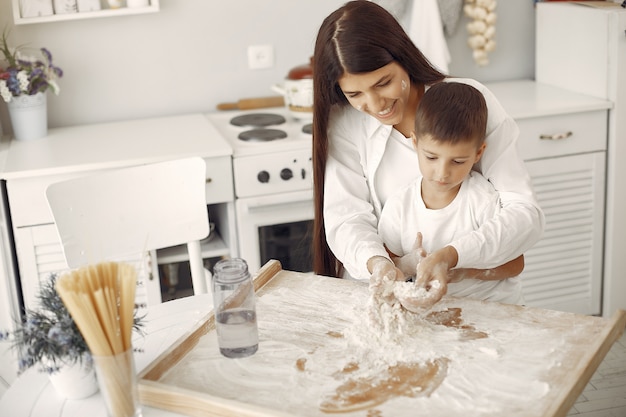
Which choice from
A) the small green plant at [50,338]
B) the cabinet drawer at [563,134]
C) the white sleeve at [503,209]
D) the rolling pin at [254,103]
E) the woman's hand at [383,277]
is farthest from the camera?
the rolling pin at [254,103]

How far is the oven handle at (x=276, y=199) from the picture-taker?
8.55 ft

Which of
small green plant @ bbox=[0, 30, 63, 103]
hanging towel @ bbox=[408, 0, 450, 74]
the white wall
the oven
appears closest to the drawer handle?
hanging towel @ bbox=[408, 0, 450, 74]

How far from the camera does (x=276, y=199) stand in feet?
8.61

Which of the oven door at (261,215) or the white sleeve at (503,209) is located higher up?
the white sleeve at (503,209)

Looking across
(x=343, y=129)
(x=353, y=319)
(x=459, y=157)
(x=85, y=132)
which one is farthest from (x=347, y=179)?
(x=85, y=132)

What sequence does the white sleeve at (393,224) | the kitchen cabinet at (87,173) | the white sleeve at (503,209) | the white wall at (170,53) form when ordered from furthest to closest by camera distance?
the white wall at (170,53) < the kitchen cabinet at (87,173) < the white sleeve at (393,224) < the white sleeve at (503,209)

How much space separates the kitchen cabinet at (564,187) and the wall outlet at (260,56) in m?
0.88

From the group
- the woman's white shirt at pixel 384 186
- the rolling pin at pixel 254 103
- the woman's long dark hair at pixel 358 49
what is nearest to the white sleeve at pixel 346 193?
the woman's white shirt at pixel 384 186

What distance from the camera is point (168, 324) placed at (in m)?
1.66

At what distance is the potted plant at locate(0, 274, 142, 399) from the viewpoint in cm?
126

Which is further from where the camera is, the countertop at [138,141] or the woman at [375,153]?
the countertop at [138,141]

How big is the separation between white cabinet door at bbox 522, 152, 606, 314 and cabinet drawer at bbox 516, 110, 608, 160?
0.03 m

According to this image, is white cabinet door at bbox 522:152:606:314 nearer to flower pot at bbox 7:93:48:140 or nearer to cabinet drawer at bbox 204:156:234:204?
cabinet drawer at bbox 204:156:234:204

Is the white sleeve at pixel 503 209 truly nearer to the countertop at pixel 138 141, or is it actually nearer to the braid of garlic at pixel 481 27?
the countertop at pixel 138 141
